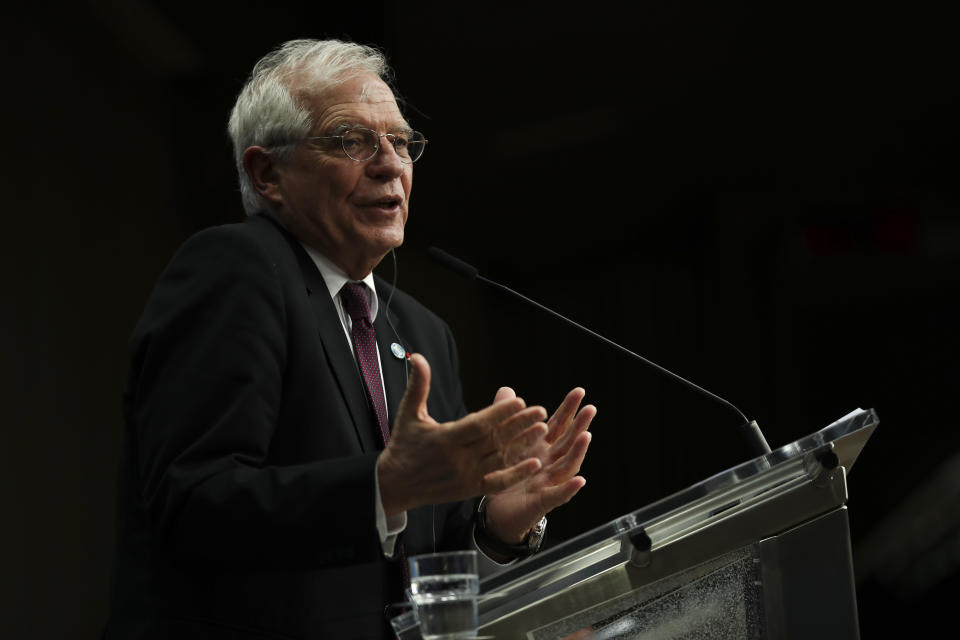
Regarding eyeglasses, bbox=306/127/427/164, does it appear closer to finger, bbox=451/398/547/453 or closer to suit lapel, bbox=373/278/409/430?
suit lapel, bbox=373/278/409/430

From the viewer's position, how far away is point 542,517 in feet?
5.13

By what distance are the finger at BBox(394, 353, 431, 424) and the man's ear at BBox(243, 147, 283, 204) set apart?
0.77m

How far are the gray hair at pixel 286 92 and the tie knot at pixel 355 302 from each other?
0.71 ft

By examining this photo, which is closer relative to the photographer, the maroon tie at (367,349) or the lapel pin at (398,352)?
the maroon tie at (367,349)

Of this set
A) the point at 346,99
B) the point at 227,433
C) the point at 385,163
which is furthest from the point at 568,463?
the point at 346,99

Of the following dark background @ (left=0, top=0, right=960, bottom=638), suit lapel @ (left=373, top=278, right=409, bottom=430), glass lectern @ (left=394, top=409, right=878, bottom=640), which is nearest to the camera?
glass lectern @ (left=394, top=409, right=878, bottom=640)

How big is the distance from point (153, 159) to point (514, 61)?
1.18 metres

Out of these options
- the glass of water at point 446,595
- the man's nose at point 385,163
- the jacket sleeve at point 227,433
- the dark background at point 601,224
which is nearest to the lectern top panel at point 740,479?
the glass of water at point 446,595

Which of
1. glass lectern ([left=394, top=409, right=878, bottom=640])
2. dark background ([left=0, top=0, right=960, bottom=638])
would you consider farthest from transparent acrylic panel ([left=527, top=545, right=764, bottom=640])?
dark background ([left=0, top=0, right=960, bottom=638])

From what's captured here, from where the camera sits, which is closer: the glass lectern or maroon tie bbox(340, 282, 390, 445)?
the glass lectern

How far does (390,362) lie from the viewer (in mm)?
1694

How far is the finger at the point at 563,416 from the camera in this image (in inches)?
55.1

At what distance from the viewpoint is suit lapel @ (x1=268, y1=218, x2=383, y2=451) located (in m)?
1.52

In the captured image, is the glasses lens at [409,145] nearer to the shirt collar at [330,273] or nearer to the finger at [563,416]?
the shirt collar at [330,273]
